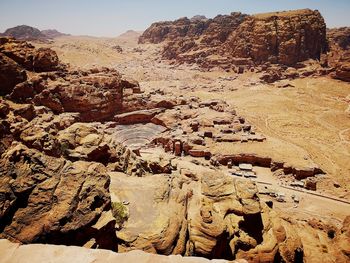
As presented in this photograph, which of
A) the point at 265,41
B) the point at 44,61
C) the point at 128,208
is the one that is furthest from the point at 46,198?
the point at 265,41

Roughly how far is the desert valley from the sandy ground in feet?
0.91

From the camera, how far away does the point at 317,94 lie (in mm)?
52375

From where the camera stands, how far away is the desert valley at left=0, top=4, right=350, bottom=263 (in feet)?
24.2

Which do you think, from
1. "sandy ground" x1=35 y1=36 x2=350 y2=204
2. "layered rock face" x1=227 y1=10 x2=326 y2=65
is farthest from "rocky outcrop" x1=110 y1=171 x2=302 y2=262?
"layered rock face" x1=227 y1=10 x2=326 y2=65

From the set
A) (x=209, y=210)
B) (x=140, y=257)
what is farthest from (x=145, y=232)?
(x=140, y=257)

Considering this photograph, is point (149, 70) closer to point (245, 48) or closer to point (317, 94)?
point (245, 48)

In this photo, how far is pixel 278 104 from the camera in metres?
46.8

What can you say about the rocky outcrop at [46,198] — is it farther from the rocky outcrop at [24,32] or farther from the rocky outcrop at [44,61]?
the rocky outcrop at [24,32]

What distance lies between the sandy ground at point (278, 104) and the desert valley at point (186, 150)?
28cm

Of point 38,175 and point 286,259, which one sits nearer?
point 38,175

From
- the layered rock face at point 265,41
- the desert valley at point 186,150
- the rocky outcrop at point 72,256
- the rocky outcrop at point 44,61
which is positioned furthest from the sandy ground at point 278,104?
the rocky outcrop at point 72,256

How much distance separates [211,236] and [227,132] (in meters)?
24.8

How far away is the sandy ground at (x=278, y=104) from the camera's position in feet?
91.3

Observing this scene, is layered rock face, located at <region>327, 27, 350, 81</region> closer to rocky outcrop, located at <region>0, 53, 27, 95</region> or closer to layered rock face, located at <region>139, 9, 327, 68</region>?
layered rock face, located at <region>139, 9, 327, 68</region>
